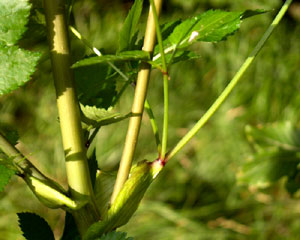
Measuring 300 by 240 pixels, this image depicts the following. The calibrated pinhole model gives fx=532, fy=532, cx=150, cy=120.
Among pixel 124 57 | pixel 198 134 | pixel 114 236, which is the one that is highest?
pixel 198 134

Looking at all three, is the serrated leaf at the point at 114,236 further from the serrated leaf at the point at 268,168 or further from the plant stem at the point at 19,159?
the serrated leaf at the point at 268,168

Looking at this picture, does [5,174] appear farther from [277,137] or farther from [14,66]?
[277,137]

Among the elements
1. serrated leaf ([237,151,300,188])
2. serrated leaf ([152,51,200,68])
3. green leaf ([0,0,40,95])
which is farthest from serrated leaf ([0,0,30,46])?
serrated leaf ([237,151,300,188])

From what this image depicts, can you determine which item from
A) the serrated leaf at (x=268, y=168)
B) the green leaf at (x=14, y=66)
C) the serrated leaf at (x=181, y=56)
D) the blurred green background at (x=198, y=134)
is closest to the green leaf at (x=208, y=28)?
the serrated leaf at (x=181, y=56)

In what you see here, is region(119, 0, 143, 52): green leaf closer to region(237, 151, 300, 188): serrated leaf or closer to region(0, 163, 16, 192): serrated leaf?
region(0, 163, 16, 192): serrated leaf

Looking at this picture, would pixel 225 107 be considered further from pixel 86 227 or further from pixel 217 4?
pixel 86 227

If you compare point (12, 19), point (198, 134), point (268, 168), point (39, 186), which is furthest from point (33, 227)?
point (198, 134)
